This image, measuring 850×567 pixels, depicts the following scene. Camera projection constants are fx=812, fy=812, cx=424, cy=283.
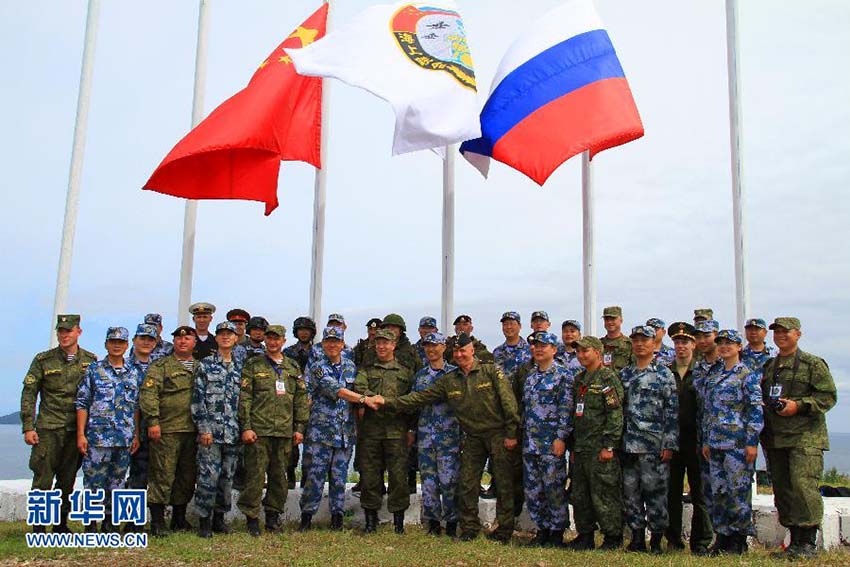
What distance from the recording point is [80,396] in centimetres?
712

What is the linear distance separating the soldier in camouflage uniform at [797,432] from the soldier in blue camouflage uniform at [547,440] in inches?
65.2

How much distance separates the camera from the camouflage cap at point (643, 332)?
680cm

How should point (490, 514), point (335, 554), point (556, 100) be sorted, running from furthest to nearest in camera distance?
point (556, 100) < point (490, 514) < point (335, 554)

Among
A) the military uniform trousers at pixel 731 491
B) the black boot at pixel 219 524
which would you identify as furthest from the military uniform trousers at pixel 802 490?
the black boot at pixel 219 524

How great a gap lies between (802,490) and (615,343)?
2215mm

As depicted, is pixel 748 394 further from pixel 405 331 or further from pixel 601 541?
pixel 405 331

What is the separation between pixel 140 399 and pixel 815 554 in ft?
19.1

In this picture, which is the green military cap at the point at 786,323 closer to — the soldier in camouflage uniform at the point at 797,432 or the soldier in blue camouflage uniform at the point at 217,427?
the soldier in camouflage uniform at the point at 797,432

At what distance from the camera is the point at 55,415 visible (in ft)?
23.6

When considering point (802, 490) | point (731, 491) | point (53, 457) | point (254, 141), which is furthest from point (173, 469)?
point (802, 490)

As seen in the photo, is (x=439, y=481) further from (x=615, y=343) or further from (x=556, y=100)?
(x=556, y=100)

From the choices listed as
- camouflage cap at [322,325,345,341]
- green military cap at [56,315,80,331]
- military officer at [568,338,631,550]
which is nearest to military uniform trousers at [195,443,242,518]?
camouflage cap at [322,325,345,341]

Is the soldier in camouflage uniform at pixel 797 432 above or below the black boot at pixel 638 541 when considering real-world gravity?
above

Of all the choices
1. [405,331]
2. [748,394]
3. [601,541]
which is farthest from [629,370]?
[405,331]
